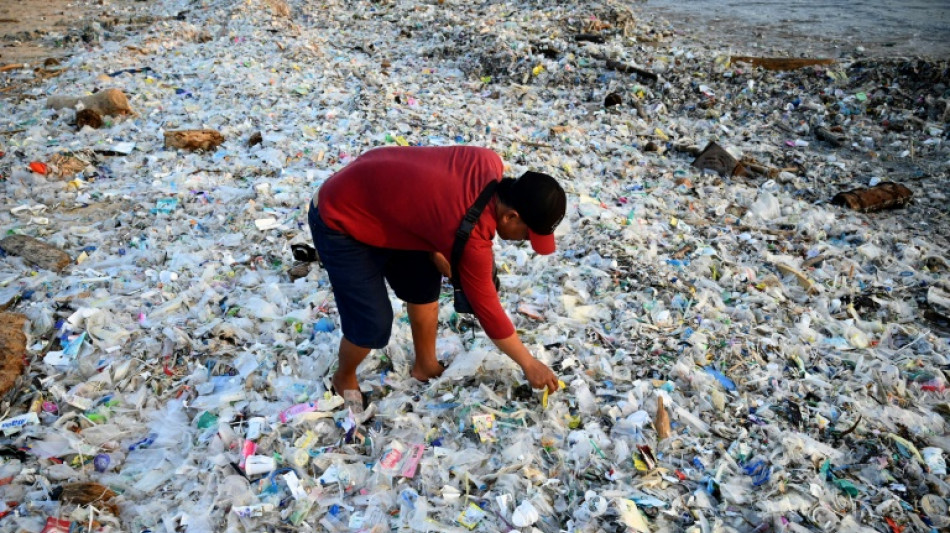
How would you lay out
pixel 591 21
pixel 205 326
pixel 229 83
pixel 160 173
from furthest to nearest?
1. pixel 591 21
2. pixel 229 83
3. pixel 160 173
4. pixel 205 326

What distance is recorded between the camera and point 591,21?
1009 cm

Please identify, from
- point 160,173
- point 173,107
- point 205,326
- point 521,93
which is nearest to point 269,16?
point 173,107

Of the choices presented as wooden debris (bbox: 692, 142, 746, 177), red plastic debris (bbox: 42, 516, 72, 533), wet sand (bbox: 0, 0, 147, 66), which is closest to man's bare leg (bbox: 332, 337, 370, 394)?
red plastic debris (bbox: 42, 516, 72, 533)

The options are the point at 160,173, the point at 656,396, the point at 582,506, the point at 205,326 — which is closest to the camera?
the point at 582,506

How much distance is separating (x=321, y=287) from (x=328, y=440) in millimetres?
1259

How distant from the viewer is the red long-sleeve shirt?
1.87m

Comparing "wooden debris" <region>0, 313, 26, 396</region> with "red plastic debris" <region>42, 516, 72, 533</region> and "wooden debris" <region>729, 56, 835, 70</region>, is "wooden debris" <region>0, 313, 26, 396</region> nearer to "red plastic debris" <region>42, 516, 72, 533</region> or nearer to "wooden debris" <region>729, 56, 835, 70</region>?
"red plastic debris" <region>42, 516, 72, 533</region>

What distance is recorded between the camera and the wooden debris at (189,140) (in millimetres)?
5258

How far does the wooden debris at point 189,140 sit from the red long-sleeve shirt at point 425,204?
378 cm

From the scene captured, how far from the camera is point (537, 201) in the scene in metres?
1.76

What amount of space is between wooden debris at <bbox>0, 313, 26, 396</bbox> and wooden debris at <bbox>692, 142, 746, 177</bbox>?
524cm

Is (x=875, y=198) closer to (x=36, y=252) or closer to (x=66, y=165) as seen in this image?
(x=36, y=252)

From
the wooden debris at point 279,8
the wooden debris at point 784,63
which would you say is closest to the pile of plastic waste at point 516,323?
the wooden debris at point 784,63

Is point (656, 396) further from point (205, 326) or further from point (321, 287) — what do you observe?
point (205, 326)
